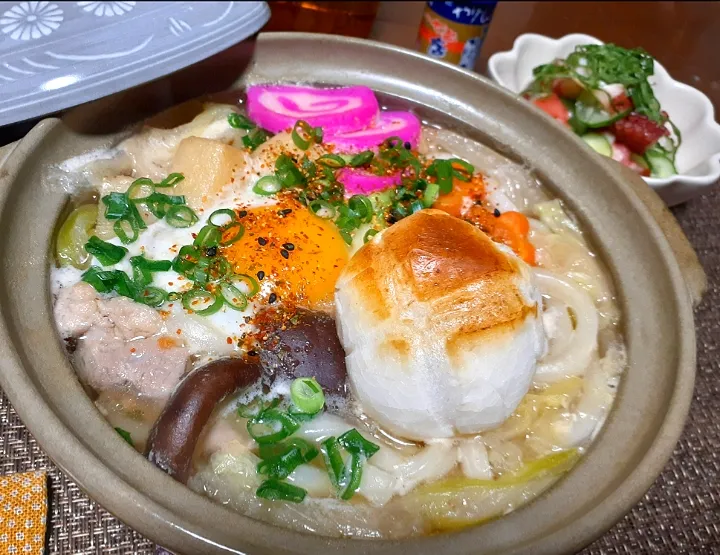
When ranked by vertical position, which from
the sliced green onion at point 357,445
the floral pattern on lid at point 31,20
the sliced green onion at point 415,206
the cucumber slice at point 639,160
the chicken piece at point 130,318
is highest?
the floral pattern on lid at point 31,20

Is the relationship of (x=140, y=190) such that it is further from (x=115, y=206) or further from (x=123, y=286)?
(x=123, y=286)

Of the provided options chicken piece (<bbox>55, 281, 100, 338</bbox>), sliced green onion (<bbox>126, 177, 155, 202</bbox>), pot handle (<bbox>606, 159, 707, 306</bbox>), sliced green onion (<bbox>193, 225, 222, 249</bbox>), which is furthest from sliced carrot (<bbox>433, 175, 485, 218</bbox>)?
chicken piece (<bbox>55, 281, 100, 338</bbox>)

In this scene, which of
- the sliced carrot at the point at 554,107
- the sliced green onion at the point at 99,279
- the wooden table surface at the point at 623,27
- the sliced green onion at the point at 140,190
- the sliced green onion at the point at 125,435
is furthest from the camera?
the wooden table surface at the point at 623,27

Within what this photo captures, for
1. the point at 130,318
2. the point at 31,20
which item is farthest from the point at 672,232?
the point at 31,20

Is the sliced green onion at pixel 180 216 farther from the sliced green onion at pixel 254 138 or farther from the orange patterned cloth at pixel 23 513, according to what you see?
the orange patterned cloth at pixel 23 513

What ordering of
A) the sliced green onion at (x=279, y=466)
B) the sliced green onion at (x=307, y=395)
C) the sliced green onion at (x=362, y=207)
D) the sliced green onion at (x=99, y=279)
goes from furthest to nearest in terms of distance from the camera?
the sliced green onion at (x=362, y=207)
the sliced green onion at (x=99, y=279)
the sliced green onion at (x=307, y=395)
the sliced green onion at (x=279, y=466)

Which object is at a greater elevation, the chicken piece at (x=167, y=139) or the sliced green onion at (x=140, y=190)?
the chicken piece at (x=167, y=139)

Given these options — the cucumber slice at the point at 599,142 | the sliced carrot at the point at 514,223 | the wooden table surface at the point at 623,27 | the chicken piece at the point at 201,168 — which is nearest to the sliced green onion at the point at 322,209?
the chicken piece at the point at 201,168

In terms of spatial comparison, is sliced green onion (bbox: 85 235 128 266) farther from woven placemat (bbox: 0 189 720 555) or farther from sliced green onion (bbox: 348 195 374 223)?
sliced green onion (bbox: 348 195 374 223)
